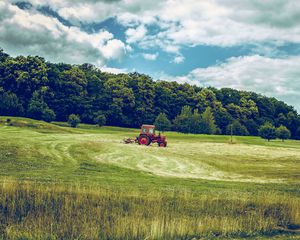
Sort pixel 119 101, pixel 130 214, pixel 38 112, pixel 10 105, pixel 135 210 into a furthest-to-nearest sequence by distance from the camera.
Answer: pixel 119 101
pixel 38 112
pixel 10 105
pixel 135 210
pixel 130 214

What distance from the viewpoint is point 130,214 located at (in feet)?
47.7

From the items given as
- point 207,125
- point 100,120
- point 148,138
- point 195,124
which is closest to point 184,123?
point 195,124

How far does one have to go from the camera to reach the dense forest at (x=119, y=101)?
329 feet

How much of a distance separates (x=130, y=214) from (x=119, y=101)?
4029 inches

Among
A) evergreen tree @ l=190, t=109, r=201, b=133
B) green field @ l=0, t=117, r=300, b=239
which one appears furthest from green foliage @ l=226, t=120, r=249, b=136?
green field @ l=0, t=117, r=300, b=239

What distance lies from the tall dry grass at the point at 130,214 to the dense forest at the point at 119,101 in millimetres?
79213

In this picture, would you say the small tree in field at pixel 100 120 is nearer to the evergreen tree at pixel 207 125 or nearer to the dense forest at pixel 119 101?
the dense forest at pixel 119 101

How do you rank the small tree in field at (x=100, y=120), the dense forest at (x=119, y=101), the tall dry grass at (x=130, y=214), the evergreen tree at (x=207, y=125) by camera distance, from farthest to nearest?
the evergreen tree at (x=207, y=125), the small tree in field at (x=100, y=120), the dense forest at (x=119, y=101), the tall dry grass at (x=130, y=214)

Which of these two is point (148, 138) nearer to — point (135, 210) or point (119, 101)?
point (135, 210)

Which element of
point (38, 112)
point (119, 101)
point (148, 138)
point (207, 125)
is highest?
point (119, 101)

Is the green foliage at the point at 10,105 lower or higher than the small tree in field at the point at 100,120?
higher

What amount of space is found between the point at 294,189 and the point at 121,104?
9467cm

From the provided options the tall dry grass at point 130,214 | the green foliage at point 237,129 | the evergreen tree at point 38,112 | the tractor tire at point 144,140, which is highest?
the evergreen tree at point 38,112

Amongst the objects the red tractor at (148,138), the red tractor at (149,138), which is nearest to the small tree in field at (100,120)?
Result: the red tractor at (148,138)
